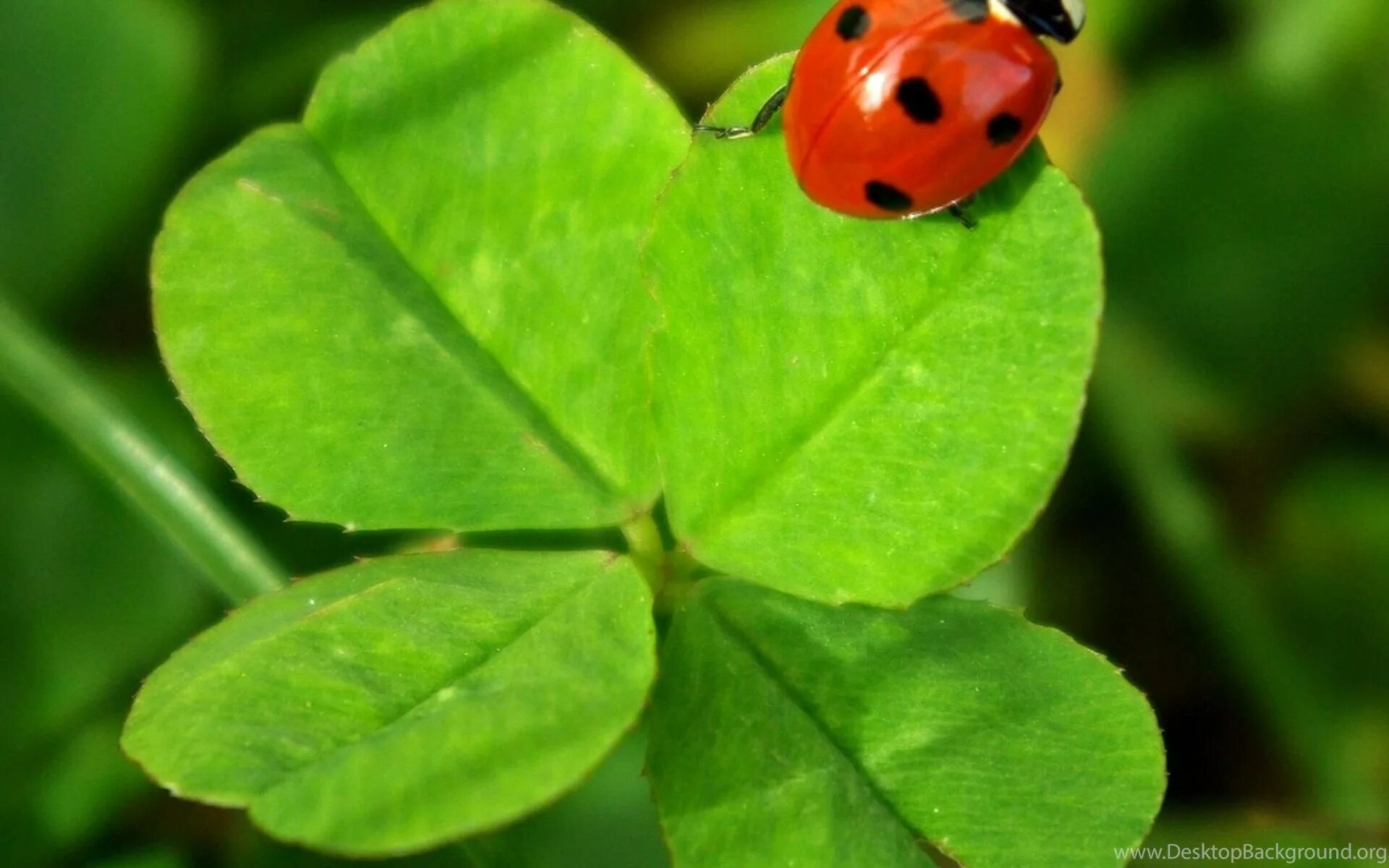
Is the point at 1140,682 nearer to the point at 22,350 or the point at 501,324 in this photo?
the point at 501,324

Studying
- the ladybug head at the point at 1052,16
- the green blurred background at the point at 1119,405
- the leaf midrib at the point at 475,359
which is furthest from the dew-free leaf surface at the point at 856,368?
the green blurred background at the point at 1119,405

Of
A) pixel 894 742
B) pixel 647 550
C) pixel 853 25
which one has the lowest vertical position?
pixel 894 742

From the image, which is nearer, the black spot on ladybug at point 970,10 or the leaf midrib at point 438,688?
the leaf midrib at point 438,688

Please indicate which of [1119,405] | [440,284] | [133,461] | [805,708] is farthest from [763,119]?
[1119,405]

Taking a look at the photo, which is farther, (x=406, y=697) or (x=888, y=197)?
(x=888, y=197)

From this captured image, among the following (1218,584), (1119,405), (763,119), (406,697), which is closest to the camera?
(406,697)

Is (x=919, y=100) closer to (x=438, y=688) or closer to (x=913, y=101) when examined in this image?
(x=913, y=101)

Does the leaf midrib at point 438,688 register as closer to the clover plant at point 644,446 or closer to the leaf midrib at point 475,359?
the clover plant at point 644,446

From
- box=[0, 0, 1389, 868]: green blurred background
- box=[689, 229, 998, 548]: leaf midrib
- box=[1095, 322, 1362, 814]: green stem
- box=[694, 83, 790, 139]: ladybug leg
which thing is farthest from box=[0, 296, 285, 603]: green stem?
box=[1095, 322, 1362, 814]: green stem
